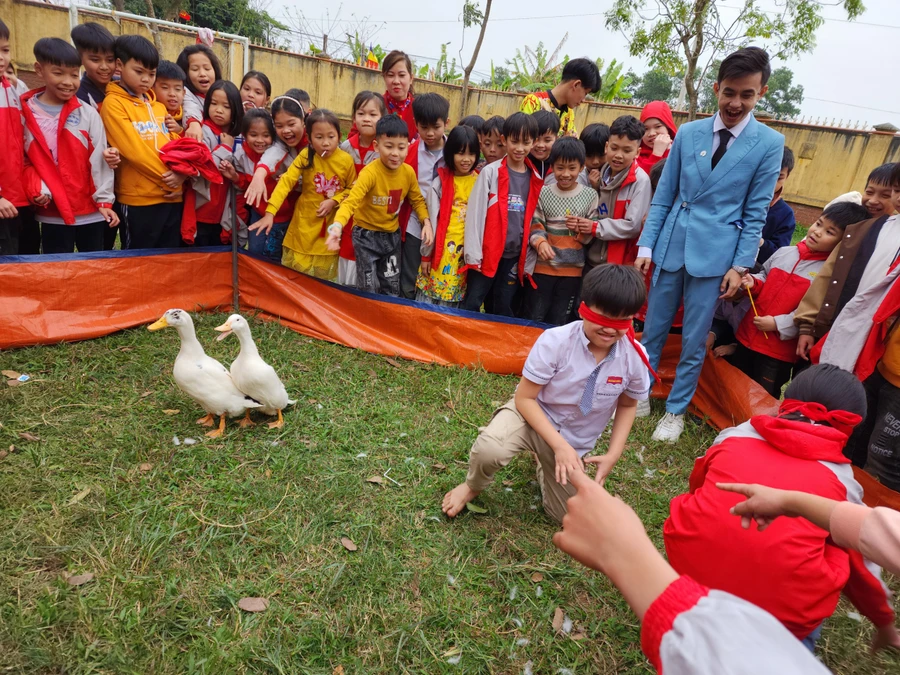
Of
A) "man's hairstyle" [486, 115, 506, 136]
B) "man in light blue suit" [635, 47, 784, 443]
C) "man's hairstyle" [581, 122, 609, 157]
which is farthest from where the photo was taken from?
"man's hairstyle" [486, 115, 506, 136]

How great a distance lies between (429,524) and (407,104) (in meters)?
3.65

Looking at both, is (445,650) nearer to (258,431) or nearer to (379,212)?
(258,431)

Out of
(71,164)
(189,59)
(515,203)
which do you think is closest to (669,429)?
(515,203)

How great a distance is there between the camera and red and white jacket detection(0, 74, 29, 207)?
3320mm

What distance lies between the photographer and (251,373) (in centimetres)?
299

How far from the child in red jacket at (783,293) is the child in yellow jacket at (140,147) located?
4.18 metres

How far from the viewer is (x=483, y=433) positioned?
8.26 ft

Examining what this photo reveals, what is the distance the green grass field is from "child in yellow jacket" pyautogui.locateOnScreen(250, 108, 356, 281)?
52.2 inches

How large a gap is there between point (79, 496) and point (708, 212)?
3.74 m

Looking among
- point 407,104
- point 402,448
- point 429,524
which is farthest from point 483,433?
point 407,104

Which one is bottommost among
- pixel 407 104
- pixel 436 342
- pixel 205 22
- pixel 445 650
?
pixel 445 650

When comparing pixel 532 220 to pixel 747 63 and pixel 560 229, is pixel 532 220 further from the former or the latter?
pixel 747 63

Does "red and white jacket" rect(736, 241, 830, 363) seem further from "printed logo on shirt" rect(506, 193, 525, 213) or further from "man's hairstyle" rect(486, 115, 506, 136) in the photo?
Result: "man's hairstyle" rect(486, 115, 506, 136)

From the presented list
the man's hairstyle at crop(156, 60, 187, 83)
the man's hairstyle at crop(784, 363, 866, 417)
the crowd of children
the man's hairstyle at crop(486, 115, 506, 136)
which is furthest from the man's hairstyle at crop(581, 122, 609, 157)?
the man's hairstyle at crop(156, 60, 187, 83)
